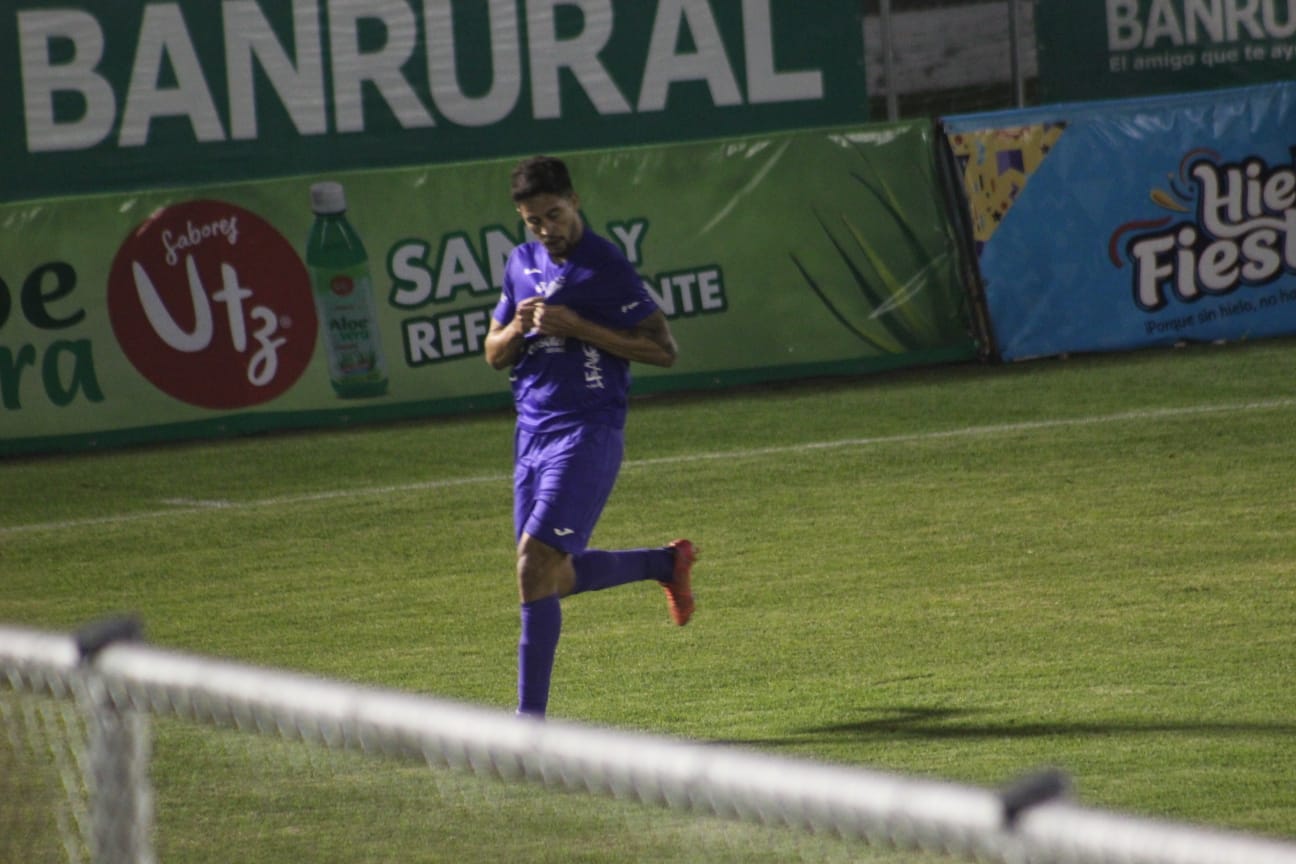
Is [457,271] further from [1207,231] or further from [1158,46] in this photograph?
[1158,46]

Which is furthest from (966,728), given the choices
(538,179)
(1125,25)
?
(1125,25)

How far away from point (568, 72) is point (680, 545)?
12455 millimetres

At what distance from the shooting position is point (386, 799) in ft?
9.30

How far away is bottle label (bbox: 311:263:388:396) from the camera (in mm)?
13555

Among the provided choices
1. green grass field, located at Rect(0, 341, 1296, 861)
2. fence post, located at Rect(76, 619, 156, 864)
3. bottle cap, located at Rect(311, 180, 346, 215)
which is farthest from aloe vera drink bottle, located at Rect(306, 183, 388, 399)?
fence post, located at Rect(76, 619, 156, 864)

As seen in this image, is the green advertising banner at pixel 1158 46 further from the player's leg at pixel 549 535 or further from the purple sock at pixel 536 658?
the purple sock at pixel 536 658

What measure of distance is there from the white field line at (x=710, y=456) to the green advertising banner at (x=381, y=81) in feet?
24.9

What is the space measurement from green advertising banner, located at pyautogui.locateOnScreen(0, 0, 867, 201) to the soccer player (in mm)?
12703

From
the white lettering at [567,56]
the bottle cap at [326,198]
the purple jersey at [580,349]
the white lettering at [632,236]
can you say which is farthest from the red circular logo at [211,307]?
the purple jersey at [580,349]

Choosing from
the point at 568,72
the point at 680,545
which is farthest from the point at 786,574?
the point at 568,72

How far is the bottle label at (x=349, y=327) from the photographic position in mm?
13555

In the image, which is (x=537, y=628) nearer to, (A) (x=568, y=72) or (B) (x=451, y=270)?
(B) (x=451, y=270)

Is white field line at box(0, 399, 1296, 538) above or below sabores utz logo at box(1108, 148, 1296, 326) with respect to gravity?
below

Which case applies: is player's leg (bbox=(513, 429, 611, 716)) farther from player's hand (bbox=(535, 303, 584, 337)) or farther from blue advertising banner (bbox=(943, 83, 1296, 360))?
blue advertising banner (bbox=(943, 83, 1296, 360))
